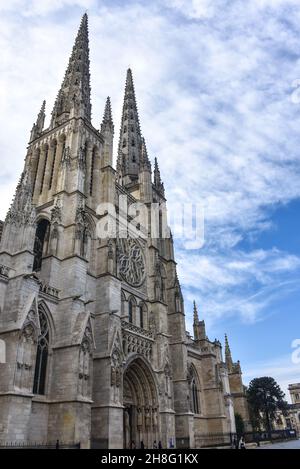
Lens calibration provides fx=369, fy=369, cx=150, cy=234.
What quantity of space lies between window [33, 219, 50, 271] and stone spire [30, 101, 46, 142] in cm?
891

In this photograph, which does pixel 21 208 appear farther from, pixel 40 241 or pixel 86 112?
pixel 86 112

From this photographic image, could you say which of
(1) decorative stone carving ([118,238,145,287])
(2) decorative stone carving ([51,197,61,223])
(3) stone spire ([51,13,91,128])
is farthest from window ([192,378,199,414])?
(3) stone spire ([51,13,91,128])

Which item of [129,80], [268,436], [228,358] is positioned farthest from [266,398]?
[129,80]

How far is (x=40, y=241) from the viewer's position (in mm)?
22688

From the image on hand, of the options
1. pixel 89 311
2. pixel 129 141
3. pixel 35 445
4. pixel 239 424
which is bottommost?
pixel 35 445

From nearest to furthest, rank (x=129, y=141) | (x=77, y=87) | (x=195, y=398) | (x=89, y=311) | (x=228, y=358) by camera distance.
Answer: (x=89, y=311), (x=77, y=87), (x=195, y=398), (x=129, y=141), (x=228, y=358)

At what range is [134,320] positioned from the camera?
2434 cm

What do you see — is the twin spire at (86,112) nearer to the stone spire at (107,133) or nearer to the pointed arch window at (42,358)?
the stone spire at (107,133)

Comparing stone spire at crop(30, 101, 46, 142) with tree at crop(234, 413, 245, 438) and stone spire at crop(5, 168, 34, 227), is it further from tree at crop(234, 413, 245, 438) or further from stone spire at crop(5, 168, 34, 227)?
tree at crop(234, 413, 245, 438)

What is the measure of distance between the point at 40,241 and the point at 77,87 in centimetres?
1387

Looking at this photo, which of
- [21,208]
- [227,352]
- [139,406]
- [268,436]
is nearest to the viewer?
[21,208]

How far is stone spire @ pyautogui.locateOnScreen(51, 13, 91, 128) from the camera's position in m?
27.3

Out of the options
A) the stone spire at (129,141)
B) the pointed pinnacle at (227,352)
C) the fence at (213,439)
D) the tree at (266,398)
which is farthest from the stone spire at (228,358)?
the stone spire at (129,141)

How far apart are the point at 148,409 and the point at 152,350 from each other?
11.4ft
